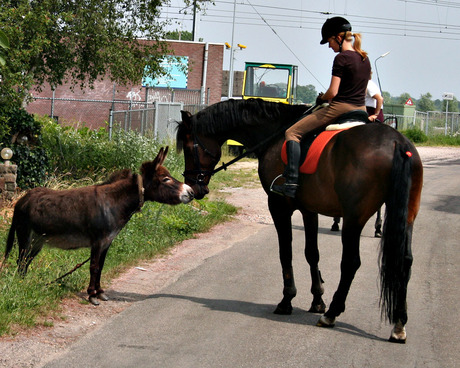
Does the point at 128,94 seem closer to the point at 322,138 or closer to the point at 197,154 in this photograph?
the point at 197,154

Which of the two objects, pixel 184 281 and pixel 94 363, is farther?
pixel 184 281

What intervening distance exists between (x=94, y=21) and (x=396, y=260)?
34.9 feet

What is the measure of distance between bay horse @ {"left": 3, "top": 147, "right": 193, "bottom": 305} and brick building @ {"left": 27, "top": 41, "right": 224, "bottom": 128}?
27.7 meters

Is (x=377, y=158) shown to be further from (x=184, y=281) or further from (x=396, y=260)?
(x=184, y=281)

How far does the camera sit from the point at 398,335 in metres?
6.35

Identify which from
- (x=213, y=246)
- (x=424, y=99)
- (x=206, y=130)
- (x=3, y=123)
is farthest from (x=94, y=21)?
(x=424, y=99)

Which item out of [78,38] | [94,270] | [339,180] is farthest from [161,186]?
[78,38]

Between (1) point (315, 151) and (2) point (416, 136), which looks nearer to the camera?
(1) point (315, 151)

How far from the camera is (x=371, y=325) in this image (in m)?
6.92

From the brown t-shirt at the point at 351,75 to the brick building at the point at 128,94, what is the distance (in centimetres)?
2814

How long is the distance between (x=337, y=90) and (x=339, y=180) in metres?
0.95

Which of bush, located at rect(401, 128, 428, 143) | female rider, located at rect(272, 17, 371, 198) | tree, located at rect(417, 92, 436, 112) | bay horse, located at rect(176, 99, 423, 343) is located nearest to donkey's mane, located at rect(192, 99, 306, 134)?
bay horse, located at rect(176, 99, 423, 343)

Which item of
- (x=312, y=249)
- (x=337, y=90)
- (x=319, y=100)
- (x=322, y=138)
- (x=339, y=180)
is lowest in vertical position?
(x=312, y=249)

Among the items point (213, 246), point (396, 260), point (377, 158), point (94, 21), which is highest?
point (94, 21)
